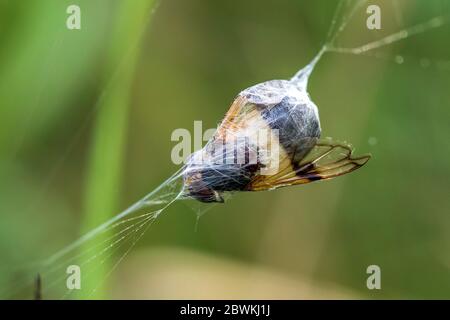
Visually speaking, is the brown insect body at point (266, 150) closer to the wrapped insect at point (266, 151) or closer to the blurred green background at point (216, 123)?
the wrapped insect at point (266, 151)

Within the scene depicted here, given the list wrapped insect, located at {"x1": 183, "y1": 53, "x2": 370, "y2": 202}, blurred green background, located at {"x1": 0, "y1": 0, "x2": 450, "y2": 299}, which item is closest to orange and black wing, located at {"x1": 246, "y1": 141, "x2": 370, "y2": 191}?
wrapped insect, located at {"x1": 183, "y1": 53, "x2": 370, "y2": 202}

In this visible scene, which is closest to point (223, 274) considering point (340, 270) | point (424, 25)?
point (340, 270)

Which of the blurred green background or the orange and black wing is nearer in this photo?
the orange and black wing

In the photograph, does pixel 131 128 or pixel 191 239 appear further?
pixel 131 128

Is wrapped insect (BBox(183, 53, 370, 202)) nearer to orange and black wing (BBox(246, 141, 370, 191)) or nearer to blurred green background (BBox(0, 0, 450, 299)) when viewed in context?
orange and black wing (BBox(246, 141, 370, 191))

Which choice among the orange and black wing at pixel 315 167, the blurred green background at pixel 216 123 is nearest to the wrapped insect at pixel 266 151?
the orange and black wing at pixel 315 167

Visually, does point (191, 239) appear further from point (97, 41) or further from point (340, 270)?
point (97, 41)

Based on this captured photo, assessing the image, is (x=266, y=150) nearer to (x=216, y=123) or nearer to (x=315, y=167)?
(x=315, y=167)
